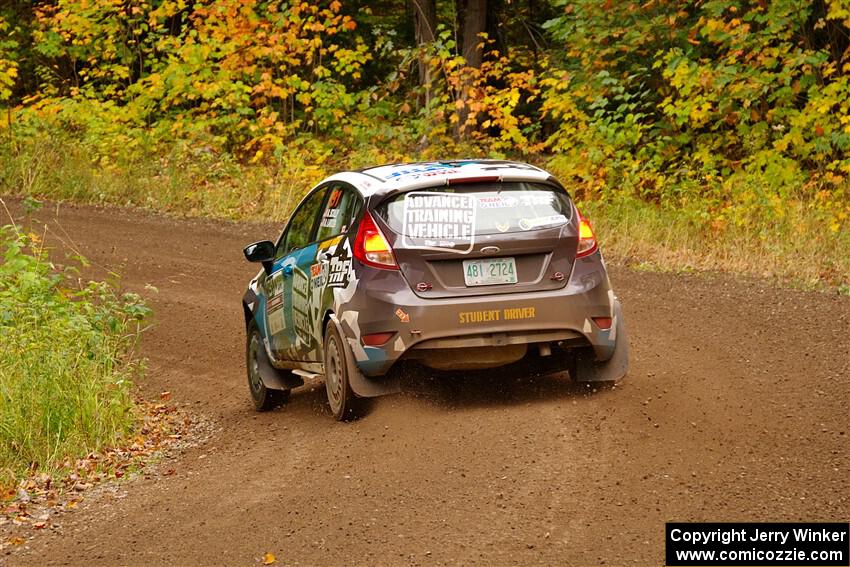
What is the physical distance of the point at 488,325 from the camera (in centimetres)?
864

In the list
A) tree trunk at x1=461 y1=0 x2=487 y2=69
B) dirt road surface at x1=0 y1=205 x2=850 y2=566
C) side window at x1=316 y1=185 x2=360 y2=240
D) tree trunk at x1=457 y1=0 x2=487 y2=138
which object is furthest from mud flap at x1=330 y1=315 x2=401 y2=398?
tree trunk at x1=461 y1=0 x2=487 y2=69

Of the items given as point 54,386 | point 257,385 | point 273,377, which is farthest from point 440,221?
point 257,385

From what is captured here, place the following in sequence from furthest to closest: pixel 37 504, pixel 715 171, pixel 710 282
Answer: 1. pixel 715 171
2. pixel 710 282
3. pixel 37 504

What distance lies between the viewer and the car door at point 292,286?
32.5 ft

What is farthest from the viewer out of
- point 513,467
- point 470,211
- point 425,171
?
point 425,171

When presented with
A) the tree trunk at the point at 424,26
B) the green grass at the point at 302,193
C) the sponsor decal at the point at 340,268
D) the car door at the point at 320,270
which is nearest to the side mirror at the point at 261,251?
the car door at the point at 320,270

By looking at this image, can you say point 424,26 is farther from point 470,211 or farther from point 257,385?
point 470,211

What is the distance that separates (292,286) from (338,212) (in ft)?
2.77

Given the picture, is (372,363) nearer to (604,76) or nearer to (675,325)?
(675,325)

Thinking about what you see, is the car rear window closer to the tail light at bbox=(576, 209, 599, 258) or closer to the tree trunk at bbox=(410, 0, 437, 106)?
the tail light at bbox=(576, 209, 599, 258)

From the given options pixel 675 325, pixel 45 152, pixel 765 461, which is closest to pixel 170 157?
pixel 45 152

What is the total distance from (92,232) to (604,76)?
8.63 meters

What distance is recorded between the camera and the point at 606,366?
30.7 feet

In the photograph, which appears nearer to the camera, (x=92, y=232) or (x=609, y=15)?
(x=92, y=232)
